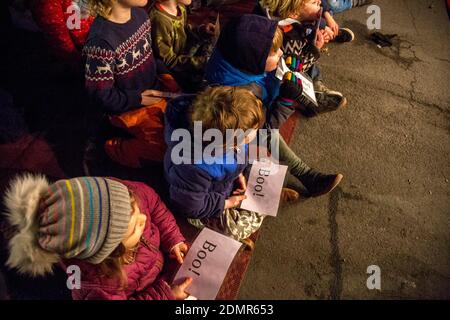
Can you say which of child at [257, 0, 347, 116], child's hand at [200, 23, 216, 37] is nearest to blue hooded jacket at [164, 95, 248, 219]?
child at [257, 0, 347, 116]

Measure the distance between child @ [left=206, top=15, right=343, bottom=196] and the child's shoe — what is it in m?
1.66

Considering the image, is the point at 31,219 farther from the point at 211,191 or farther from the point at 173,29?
the point at 173,29

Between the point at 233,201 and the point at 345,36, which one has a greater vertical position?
the point at 345,36

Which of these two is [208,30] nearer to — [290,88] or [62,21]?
[290,88]

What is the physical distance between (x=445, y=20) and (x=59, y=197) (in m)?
4.62

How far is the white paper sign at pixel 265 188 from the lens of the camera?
2.48 metres

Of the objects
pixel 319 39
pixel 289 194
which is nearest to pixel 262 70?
pixel 289 194

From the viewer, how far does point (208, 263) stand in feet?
7.18

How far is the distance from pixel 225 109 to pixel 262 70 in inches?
22.6

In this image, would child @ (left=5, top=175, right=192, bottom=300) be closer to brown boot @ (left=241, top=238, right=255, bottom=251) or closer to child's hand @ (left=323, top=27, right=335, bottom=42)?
brown boot @ (left=241, top=238, right=255, bottom=251)

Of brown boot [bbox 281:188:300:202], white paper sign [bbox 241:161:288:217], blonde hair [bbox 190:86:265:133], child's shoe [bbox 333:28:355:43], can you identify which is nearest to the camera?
blonde hair [bbox 190:86:265:133]

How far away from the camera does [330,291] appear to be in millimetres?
2438

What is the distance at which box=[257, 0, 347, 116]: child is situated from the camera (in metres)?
2.83

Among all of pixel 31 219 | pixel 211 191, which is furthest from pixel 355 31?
pixel 31 219
